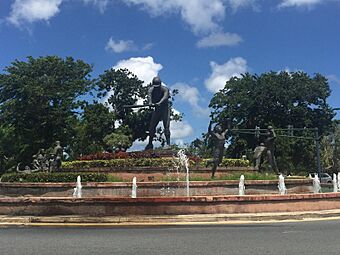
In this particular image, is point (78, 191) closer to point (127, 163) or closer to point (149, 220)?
point (127, 163)

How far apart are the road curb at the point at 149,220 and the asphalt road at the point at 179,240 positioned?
0.93 meters

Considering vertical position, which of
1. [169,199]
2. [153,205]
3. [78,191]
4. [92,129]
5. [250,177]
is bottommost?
[153,205]

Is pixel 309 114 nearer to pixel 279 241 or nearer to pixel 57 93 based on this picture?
pixel 57 93

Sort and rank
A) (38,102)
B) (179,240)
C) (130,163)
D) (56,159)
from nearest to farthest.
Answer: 1. (179,240)
2. (130,163)
3. (56,159)
4. (38,102)

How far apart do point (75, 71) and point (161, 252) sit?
144ft

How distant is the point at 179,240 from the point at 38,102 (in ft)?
126

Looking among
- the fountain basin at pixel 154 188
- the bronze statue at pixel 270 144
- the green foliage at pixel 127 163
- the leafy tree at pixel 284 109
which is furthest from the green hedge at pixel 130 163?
the leafy tree at pixel 284 109

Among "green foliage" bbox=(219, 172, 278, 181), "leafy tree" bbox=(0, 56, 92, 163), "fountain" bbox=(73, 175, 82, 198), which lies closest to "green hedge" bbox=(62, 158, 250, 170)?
"green foliage" bbox=(219, 172, 278, 181)

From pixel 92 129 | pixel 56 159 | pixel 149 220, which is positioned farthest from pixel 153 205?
pixel 92 129

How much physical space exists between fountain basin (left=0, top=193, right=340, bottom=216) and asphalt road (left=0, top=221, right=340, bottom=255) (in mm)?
1169

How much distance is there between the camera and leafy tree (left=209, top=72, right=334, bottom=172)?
55656 millimetres

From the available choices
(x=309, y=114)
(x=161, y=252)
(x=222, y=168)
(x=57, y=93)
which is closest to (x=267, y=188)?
(x=222, y=168)

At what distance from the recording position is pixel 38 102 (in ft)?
147

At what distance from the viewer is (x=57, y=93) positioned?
46750 mm
